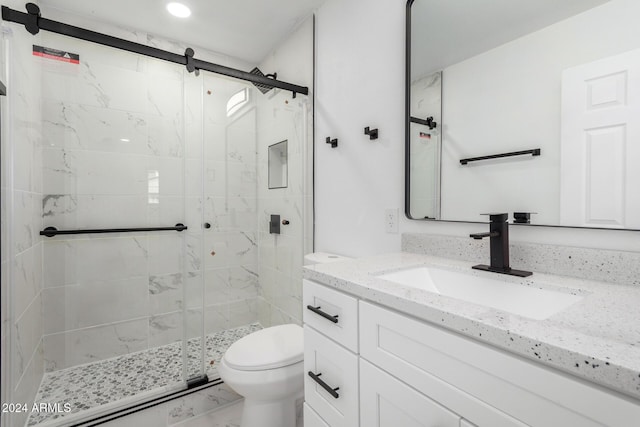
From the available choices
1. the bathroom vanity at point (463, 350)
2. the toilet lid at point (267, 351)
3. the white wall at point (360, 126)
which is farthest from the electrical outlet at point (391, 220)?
the toilet lid at point (267, 351)

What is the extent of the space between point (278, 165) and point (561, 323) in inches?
77.8

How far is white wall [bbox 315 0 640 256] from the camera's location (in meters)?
1.43

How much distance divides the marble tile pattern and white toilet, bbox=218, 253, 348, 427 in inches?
31.2

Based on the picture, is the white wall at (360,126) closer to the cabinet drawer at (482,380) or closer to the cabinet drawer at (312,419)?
the cabinet drawer at (482,380)

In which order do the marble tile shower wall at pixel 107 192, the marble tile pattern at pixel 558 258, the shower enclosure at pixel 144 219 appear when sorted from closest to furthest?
the marble tile pattern at pixel 558 258 < the shower enclosure at pixel 144 219 < the marble tile shower wall at pixel 107 192

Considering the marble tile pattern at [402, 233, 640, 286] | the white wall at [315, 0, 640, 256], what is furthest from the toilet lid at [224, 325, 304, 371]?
the marble tile pattern at [402, 233, 640, 286]

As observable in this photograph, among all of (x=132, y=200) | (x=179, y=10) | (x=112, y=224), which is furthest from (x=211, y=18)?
(x=112, y=224)

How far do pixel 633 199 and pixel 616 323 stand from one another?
1.47 ft

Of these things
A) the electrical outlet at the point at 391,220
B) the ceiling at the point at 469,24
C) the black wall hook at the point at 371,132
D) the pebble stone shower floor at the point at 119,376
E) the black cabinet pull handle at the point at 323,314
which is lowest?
the pebble stone shower floor at the point at 119,376

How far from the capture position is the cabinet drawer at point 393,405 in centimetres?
61

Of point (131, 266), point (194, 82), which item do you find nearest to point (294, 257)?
point (131, 266)

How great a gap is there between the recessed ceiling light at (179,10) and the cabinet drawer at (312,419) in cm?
228

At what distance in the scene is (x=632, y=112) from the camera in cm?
79

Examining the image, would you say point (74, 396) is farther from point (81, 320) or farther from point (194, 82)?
point (194, 82)
